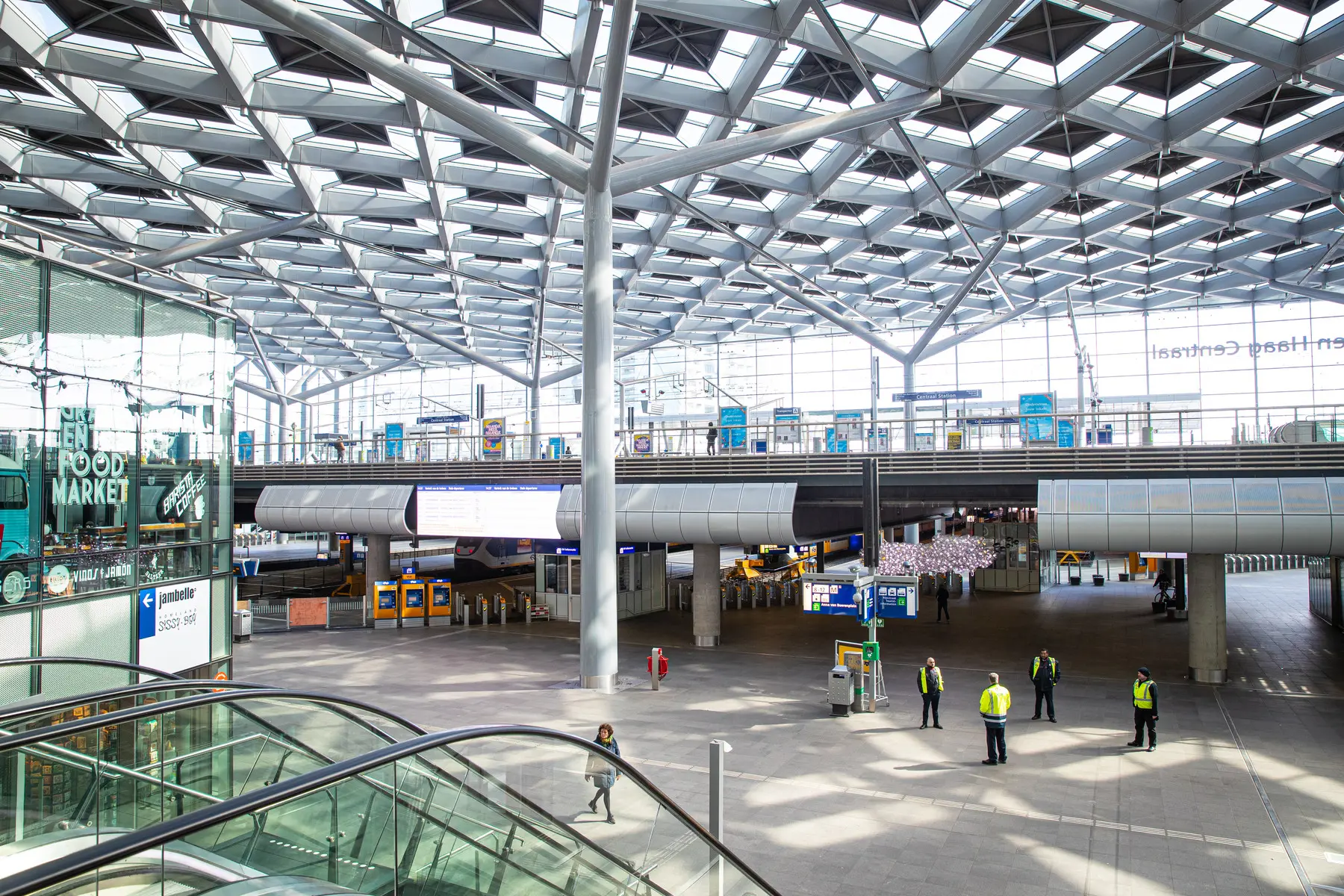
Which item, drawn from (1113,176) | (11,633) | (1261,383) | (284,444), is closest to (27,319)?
(11,633)

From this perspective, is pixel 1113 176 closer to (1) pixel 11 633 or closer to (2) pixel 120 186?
(1) pixel 11 633

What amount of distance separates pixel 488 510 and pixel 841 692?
1416 cm

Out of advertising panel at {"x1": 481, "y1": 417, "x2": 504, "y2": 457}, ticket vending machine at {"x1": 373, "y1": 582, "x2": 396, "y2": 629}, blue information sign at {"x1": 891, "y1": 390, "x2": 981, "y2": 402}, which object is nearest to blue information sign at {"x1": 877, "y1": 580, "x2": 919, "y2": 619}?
advertising panel at {"x1": 481, "y1": 417, "x2": 504, "y2": 457}

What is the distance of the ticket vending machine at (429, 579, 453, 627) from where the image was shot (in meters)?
28.6

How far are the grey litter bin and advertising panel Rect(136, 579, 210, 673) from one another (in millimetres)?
10872

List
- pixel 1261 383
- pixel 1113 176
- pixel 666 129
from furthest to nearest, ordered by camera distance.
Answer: pixel 1261 383, pixel 1113 176, pixel 666 129

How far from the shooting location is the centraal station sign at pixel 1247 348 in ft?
142

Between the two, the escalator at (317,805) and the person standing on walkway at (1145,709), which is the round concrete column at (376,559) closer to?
the person standing on walkway at (1145,709)

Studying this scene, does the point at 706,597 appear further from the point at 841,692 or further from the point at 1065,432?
the point at 1065,432

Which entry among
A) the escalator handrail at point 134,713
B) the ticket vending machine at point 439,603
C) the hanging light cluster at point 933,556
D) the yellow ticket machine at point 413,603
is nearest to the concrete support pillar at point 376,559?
the yellow ticket machine at point 413,603

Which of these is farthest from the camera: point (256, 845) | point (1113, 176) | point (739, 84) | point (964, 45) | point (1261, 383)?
point (1261, 383)

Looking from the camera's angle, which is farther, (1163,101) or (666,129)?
(666,129)

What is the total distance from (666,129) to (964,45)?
369 inches

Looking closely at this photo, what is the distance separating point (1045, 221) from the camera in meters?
33.7
